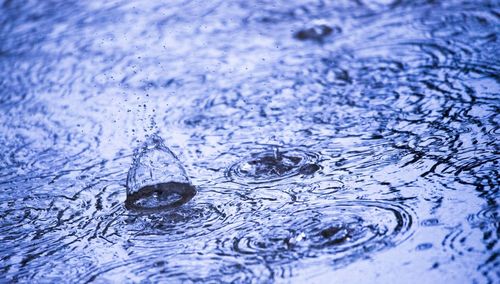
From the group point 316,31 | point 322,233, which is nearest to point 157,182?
point 322,233

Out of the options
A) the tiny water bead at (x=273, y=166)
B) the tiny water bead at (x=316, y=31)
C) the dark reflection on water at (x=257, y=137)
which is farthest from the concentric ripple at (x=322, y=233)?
the tiny water bead at (x=316, y=31)

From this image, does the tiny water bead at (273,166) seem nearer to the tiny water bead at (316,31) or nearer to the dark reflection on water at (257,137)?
the dark reflection on water at (257,137)

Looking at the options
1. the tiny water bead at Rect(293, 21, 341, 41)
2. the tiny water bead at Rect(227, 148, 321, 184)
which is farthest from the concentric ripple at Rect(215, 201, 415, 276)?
the tiny water bead at Rect(293, 21, 341, 41)

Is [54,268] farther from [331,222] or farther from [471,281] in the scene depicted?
[471,281]

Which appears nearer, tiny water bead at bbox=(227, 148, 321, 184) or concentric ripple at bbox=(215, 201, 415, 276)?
concentric ripple at bbox=(215, 201, 415, 276)

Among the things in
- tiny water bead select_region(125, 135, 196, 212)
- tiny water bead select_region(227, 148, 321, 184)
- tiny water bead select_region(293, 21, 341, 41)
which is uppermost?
tiny water bead select_region(125, 135, 196, 212)

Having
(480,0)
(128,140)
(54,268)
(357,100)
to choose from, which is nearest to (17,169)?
(128,140)

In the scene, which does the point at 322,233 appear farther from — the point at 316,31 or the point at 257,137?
the point at 316,31

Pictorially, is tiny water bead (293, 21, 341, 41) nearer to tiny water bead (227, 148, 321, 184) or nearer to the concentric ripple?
tiny water bead (227, 148, 321, 184)
